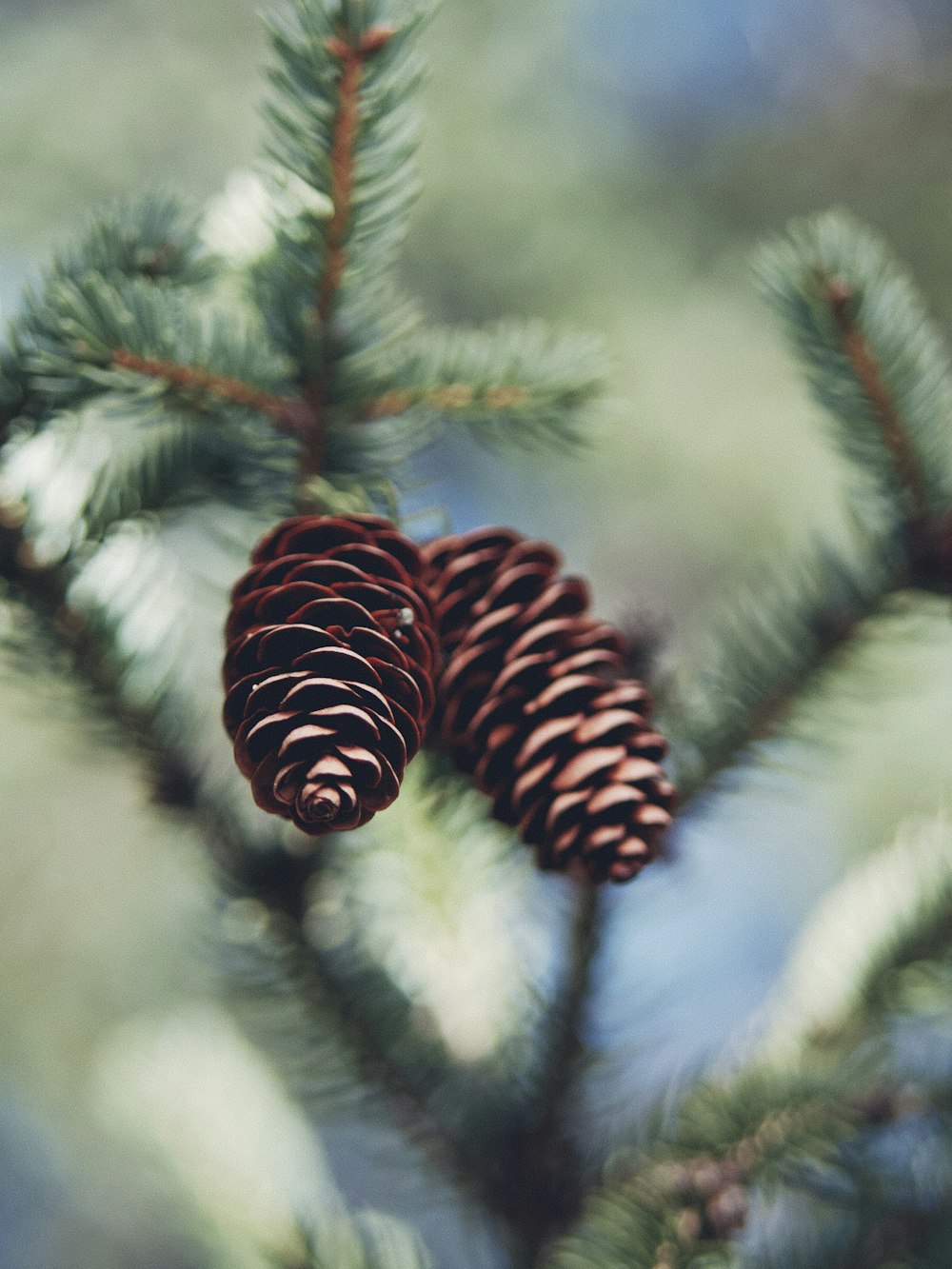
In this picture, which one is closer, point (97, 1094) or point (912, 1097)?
point (912, 1097)

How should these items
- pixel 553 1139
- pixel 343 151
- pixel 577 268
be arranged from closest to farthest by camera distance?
pixel 343 151 < pixel 553 1139 < pixel 577 268

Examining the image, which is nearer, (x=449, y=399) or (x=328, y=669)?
(x=328, y=669)

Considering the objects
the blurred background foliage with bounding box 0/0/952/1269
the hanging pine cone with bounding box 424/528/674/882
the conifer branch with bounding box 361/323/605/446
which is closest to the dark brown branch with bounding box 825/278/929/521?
the conifer branch with bounding box 361/323/605/446

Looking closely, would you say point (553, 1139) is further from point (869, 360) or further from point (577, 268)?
point (577, 268)

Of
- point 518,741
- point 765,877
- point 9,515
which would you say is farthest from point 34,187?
point 518,741

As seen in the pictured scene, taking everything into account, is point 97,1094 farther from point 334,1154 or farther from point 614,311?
point 614,311

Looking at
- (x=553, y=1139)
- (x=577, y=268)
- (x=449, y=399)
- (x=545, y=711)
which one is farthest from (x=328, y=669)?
(x=577, y=268)
